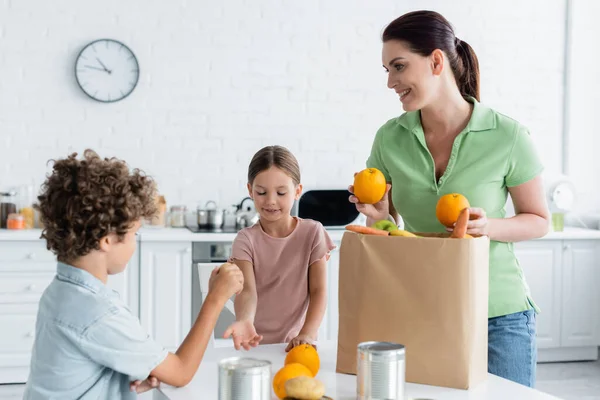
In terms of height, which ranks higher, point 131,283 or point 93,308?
point 93,308

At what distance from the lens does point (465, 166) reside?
1742 millimetres

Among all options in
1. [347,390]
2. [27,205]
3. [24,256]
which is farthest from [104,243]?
[27,205]

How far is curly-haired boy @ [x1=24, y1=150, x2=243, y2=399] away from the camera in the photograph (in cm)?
134

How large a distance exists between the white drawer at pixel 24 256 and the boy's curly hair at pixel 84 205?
2.52 metres

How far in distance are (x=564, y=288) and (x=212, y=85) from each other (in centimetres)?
234

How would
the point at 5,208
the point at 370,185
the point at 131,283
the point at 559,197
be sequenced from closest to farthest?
the point at 370,185 → the point at 131,283 → the point at 5,208 → the point at 559,197

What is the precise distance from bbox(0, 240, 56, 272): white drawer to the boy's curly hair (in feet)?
8.25

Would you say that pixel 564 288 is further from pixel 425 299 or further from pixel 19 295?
pixel 425 299

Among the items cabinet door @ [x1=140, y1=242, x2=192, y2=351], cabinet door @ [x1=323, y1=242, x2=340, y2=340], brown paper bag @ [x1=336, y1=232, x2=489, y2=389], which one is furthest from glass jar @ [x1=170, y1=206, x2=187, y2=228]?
brown paper bag @ [x1=336, y1=232, x2=489, y2=389]

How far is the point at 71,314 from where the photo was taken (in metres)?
1.33

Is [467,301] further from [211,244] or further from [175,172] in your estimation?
[175,172]

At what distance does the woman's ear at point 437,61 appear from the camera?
5.73 ft

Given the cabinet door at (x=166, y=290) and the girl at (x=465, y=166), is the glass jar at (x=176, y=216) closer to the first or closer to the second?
the cabinet door at (x=166, y=290)

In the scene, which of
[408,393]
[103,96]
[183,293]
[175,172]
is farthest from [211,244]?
[408,393]
